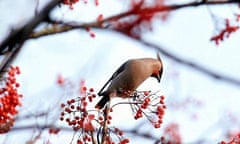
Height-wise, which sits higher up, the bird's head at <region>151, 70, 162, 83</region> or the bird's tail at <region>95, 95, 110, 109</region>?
the bird's head at <region>151, 70, 162, 83</region>

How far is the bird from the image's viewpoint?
10.7ft

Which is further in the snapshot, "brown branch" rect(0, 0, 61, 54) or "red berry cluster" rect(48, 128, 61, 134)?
"red berry cluster" rect(48, 128, 61, 134)

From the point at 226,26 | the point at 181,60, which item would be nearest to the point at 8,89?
the point at 181,60

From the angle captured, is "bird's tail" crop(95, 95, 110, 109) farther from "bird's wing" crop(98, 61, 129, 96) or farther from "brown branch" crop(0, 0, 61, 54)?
"brown branch" crop(0, 0, 61, 54)

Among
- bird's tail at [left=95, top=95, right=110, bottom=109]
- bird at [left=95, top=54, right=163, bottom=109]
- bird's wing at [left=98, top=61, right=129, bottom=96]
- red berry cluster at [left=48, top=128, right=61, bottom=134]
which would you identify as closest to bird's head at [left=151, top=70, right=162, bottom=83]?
bird at [left=95, top=54, right=163, bottom=109]

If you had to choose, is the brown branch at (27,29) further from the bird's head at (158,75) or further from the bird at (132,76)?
the bird's head at (158,75)

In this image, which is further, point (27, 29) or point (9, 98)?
point (9, 98)

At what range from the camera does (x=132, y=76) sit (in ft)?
11.5

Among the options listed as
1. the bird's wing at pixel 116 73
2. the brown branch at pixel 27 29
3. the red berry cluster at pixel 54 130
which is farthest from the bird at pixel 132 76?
the brown branch at pixel 27 29

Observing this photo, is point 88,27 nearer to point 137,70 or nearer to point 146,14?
point 146,14

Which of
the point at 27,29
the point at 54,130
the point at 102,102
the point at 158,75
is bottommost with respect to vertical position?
the point at 54,130

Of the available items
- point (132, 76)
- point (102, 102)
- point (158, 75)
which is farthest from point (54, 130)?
point (158, 75)

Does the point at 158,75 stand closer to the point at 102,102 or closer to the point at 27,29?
the point at 102,102

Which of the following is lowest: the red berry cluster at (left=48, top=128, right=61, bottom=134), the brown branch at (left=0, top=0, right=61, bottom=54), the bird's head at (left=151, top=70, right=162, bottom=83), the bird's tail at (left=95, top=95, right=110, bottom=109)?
the red berry cluster at (left=48, top=128, right=61, bottom=134)
